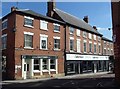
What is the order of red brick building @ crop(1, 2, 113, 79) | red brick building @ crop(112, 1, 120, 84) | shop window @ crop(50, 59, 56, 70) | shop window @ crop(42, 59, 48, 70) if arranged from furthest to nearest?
shop window @ crop(50, 59, 56, 70), shop window @ crop(42, 59, 48, 70), red brick building @ crop(1, 2, 113, 79), red brick building @ crop(112, 1, 120, 84)

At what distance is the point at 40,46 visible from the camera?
31.5m

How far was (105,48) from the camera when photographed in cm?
5391

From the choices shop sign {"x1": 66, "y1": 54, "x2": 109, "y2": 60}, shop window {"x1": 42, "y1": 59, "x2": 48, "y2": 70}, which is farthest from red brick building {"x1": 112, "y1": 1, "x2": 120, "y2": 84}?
shop sign {"x1": 66, "y1": 54, "x2": 109, "y2": 60}

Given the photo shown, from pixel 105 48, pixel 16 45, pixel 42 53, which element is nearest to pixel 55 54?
pixel 42 53

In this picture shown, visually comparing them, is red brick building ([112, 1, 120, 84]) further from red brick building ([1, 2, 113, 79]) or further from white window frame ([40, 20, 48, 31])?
white window frame ([40, 20, 48, 31])

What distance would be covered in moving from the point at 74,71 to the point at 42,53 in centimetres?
886

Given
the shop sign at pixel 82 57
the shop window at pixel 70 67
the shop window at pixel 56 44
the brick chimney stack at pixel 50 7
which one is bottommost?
the shop window at pixel 70 67

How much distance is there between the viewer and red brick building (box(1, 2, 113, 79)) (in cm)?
2859

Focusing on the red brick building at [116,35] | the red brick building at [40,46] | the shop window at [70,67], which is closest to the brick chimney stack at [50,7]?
the red brick building at [40,46]

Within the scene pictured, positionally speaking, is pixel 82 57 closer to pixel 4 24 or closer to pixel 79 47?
pixel 79 47

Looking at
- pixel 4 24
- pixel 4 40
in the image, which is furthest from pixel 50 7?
pixel 4 40

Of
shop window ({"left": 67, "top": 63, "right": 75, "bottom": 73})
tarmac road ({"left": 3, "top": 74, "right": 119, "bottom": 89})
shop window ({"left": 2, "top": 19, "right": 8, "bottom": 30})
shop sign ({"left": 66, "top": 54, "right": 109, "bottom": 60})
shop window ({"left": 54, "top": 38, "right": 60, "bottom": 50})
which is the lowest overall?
tarmac road ({"left": 3, "top": 74, "right": 119, "bottom": 89})

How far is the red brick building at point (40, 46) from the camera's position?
28.6m

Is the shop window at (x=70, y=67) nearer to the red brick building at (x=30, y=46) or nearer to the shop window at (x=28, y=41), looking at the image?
the red brick building at (x=30, y=46)
